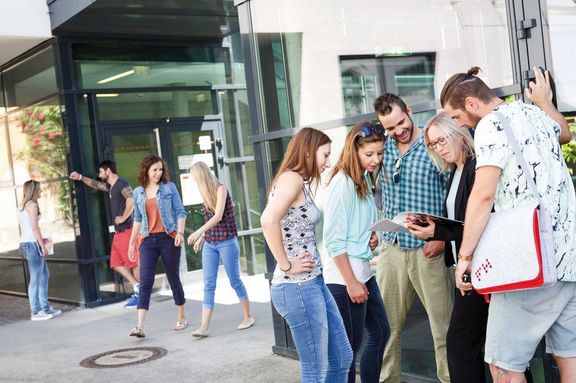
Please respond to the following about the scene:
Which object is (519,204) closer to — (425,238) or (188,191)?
(425,238)

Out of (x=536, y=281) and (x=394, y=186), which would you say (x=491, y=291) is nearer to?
(x=536, y=281)

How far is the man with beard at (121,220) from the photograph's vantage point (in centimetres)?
1016

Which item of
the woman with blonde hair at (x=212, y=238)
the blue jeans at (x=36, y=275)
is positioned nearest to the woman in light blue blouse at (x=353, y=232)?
the woman with blonde hair at (x=212, y=238)

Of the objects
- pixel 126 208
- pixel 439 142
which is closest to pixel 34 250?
pixel 126 208

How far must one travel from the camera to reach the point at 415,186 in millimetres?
4523

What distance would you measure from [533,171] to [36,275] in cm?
821

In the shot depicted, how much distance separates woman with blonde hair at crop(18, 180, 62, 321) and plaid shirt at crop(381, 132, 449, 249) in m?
6.54

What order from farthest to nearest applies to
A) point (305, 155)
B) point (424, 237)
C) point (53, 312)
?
point (53, 312), point (305, 155), point (424, 237)

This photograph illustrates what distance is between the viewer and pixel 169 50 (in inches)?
456

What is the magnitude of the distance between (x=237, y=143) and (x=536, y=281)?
9338 mm

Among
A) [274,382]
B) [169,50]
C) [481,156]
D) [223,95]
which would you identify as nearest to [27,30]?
[169,50]

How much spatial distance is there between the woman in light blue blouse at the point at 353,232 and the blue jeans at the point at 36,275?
670cm

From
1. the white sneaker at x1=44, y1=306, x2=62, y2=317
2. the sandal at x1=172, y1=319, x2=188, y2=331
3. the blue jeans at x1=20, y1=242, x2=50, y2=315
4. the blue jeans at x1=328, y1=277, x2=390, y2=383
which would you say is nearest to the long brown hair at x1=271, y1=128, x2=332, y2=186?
the blue jeans at x1=328, y1=277, x2=390, y2=383

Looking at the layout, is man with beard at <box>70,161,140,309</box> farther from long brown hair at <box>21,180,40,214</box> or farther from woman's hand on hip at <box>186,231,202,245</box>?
woman's hand on hip at <box>186,231,202,245</box>
